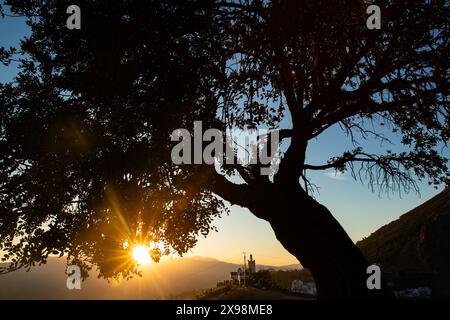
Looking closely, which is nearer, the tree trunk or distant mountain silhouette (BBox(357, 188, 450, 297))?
the tree trunk

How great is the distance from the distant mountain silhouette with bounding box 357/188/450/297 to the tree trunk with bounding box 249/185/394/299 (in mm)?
29567

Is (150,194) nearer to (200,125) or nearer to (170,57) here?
(200,125)

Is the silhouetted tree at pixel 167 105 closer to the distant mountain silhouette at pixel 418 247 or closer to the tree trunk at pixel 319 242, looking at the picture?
the tree trunk at pixel 319 242

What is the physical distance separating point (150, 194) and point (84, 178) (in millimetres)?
1744

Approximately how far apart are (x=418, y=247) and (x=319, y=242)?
4917 cm

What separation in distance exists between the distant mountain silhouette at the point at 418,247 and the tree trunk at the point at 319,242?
29567 mm

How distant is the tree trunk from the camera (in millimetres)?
12180

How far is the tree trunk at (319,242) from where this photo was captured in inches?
480

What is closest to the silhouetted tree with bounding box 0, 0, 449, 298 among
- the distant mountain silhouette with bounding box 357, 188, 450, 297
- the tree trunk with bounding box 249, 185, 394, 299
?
the tree trunk with bounding box 249, 185, 394, 299

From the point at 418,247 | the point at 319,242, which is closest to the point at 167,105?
the point at 319,242

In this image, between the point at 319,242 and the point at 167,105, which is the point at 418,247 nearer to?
the point at 319,242

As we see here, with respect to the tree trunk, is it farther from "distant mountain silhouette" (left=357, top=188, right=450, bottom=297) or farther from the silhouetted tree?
"distant mountain silhouette" (left=357, top=188, right=450, bottom=297)

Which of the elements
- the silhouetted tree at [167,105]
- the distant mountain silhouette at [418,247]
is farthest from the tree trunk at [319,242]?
the distant mountain silhouette at [418,247]

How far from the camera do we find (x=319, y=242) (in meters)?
12.6
